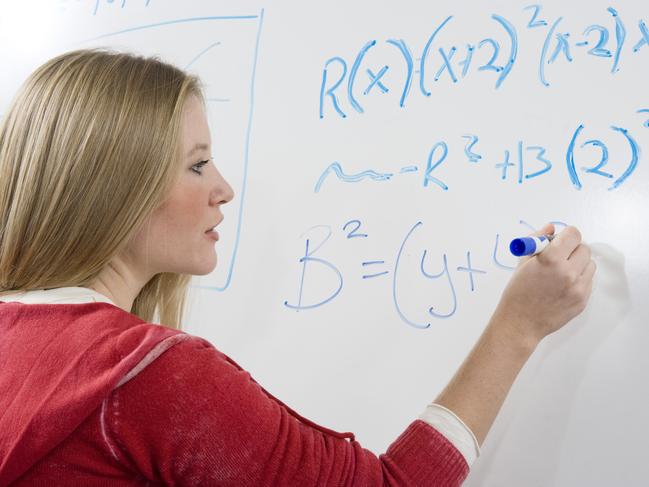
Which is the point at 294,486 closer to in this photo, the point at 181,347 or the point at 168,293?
the point at 181,347

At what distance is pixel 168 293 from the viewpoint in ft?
2.71

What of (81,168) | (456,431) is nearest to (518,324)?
Answer: (456,431)

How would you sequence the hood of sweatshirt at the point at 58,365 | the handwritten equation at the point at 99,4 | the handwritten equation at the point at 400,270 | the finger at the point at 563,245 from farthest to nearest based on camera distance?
the handwritten equation at the point at 99,4, the handwritten equation at the point at 400,270, the finger at the point at 563,245, the hood of sweatshirt at the point at 58,365

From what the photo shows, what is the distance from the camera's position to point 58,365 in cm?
51

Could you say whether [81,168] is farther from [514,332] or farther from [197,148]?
[514,332]

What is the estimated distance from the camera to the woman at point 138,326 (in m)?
0.49

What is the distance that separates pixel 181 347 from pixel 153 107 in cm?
23

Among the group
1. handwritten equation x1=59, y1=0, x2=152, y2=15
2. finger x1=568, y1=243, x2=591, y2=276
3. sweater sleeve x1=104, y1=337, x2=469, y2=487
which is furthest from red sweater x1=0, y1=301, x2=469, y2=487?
handwritten equation x1=59, y1=0, x2=152, y2=15

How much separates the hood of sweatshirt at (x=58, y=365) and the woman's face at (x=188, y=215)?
0.10 meters

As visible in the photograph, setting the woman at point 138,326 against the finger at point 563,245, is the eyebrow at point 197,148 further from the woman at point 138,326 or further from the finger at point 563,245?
the finger at point 563,245

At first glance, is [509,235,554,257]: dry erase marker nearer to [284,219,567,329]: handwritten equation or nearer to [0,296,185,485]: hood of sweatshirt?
[284,219,567,329]: handwritten equation

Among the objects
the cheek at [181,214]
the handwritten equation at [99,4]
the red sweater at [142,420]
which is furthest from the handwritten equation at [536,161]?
the handwritten equation at [99,4]

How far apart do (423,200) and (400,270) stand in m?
0.08

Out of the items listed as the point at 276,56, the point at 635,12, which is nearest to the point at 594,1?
the point at 635,12
